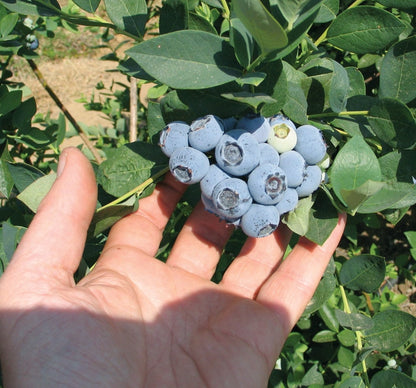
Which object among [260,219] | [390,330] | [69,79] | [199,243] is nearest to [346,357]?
[390,330]

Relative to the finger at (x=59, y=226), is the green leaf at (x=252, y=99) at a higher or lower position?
higher

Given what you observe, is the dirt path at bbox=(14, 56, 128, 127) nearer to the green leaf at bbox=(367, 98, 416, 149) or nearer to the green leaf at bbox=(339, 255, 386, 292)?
the green leaf at bbox=(339, 255, 386, 292)

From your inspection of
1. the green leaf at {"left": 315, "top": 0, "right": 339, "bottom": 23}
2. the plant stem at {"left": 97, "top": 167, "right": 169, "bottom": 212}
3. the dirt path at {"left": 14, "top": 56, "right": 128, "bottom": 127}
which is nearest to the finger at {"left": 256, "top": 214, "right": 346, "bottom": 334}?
the plant stem at {"left": 97, "top": 167, "right": 169, "bottom": 212}

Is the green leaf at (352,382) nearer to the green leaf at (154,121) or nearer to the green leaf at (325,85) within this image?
the green leaf at (325,85)

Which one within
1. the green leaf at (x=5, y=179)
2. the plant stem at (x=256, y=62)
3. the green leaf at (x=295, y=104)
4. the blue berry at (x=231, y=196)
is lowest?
the green leaf at (x=5, y=179)

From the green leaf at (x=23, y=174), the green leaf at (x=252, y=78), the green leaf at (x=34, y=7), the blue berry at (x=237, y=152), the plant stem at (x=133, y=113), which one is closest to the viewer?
the green leaf at (x=252, y=78)

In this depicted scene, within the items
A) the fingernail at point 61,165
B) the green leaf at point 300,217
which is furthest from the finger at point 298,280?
the fingernail at point 61,165

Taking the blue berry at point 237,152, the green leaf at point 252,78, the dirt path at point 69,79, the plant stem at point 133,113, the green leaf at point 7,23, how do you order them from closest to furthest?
1. the green leaf at point 252,78
2. the blue berry at point 237,152
3. the green leaf at point 7,23
4. the plant stem at point 133,113
5. the dirt path at point 69,79

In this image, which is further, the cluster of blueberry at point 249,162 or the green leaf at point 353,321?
the green leaf at point 353,321
